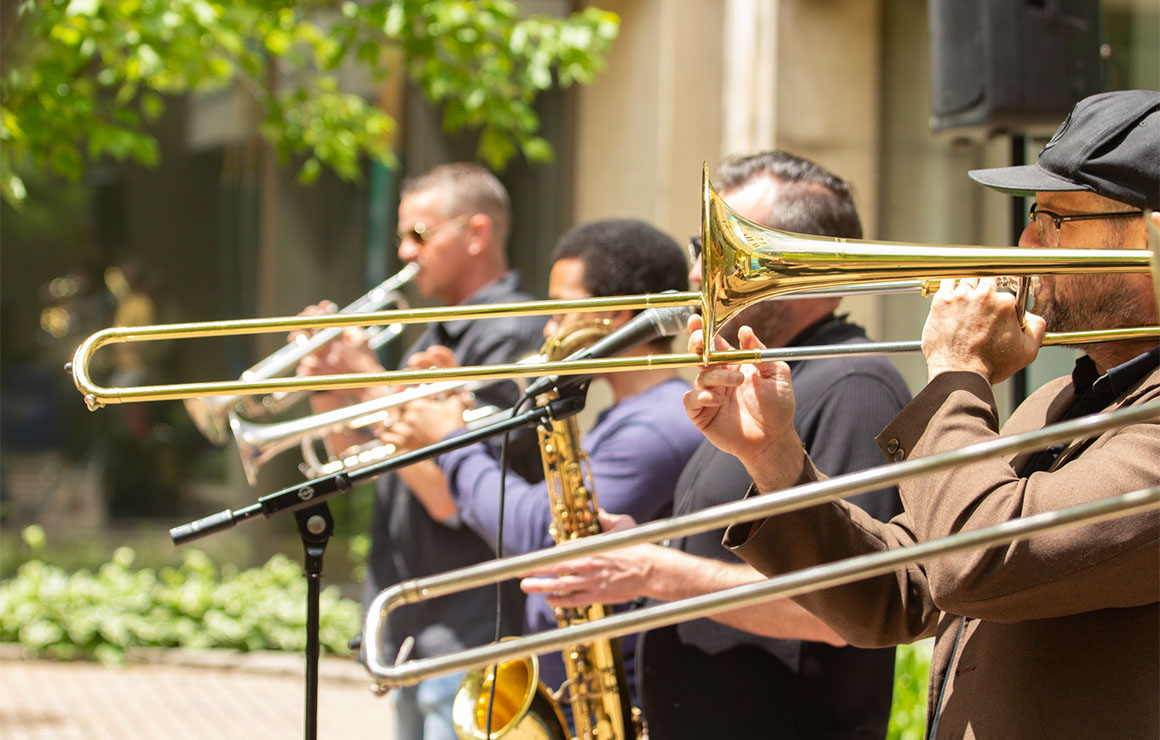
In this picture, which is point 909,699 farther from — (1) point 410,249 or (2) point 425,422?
(1) point 410,249

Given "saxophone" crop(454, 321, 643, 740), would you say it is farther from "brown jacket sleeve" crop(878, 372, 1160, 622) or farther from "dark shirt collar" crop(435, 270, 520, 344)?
"brown jacket sleeve" crop(878, 372, 1160, 622)

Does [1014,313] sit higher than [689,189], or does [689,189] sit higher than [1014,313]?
[689,189]

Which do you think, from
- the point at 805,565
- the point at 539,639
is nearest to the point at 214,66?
the point at 805,565

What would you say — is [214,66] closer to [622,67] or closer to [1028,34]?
[622,67]

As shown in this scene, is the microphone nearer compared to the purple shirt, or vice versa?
the microphone

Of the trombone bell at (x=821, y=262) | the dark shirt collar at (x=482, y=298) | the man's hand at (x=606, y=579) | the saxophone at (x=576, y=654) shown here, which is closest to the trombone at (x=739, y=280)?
the trombone bell at (x=821, y=262)

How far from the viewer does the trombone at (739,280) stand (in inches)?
63.1

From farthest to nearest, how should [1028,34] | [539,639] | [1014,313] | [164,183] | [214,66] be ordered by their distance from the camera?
[164,183], [214,66], [1028,34], [1014,313], [539,639]

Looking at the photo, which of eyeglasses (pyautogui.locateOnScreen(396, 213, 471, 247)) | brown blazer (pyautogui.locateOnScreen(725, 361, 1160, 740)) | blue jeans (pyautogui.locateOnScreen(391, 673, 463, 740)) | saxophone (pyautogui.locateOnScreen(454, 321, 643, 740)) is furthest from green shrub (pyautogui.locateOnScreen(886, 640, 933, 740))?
brown blazer (pyautogui.locateOnScreen(725, 361, 1160, 740))

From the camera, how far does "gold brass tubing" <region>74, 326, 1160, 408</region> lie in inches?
67.7

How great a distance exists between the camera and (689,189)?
6.61m

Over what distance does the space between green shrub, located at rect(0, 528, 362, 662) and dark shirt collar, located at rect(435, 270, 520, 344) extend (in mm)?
3840

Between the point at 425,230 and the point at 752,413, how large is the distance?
2265 mm

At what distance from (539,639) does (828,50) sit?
5.06m
